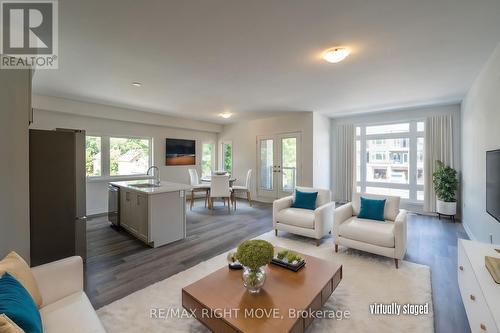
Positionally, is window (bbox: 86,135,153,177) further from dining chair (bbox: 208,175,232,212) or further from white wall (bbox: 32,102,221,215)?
dining chair (bbox: 208,175,232,212)

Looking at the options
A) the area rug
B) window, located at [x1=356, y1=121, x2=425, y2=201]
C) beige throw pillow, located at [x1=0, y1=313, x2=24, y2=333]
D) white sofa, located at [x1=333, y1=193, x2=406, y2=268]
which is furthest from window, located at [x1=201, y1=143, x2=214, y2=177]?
beige throw pillow, located at [x1=0, y1=313, x2=24, y2=333]

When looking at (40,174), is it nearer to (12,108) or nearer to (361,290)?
(12,108)

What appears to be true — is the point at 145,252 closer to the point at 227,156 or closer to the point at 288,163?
the point at 288,163

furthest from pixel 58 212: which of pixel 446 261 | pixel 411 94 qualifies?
pixel 411 94

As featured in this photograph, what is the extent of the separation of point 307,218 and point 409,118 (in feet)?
13.4

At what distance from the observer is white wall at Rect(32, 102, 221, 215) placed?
4714mm

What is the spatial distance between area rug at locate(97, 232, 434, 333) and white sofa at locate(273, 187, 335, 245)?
453mm

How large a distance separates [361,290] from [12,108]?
146 inches

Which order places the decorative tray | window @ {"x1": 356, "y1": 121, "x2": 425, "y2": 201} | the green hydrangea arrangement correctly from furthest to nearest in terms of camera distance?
window @ {"x1": 356, "y1": 121, "x2": 425, "y2": 201}
the decorative tray
the green hydrangea arrangement

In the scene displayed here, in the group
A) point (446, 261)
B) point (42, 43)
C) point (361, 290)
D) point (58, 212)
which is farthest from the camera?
point (446, 261)

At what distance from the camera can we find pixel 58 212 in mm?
2672

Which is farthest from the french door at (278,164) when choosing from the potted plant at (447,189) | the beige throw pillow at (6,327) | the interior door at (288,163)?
the beige throw pillow at (6,327)

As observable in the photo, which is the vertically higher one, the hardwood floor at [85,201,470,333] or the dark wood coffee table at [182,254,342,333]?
the dark wood coffee table at [182,254,342,333]

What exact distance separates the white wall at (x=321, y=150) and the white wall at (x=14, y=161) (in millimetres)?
5350
